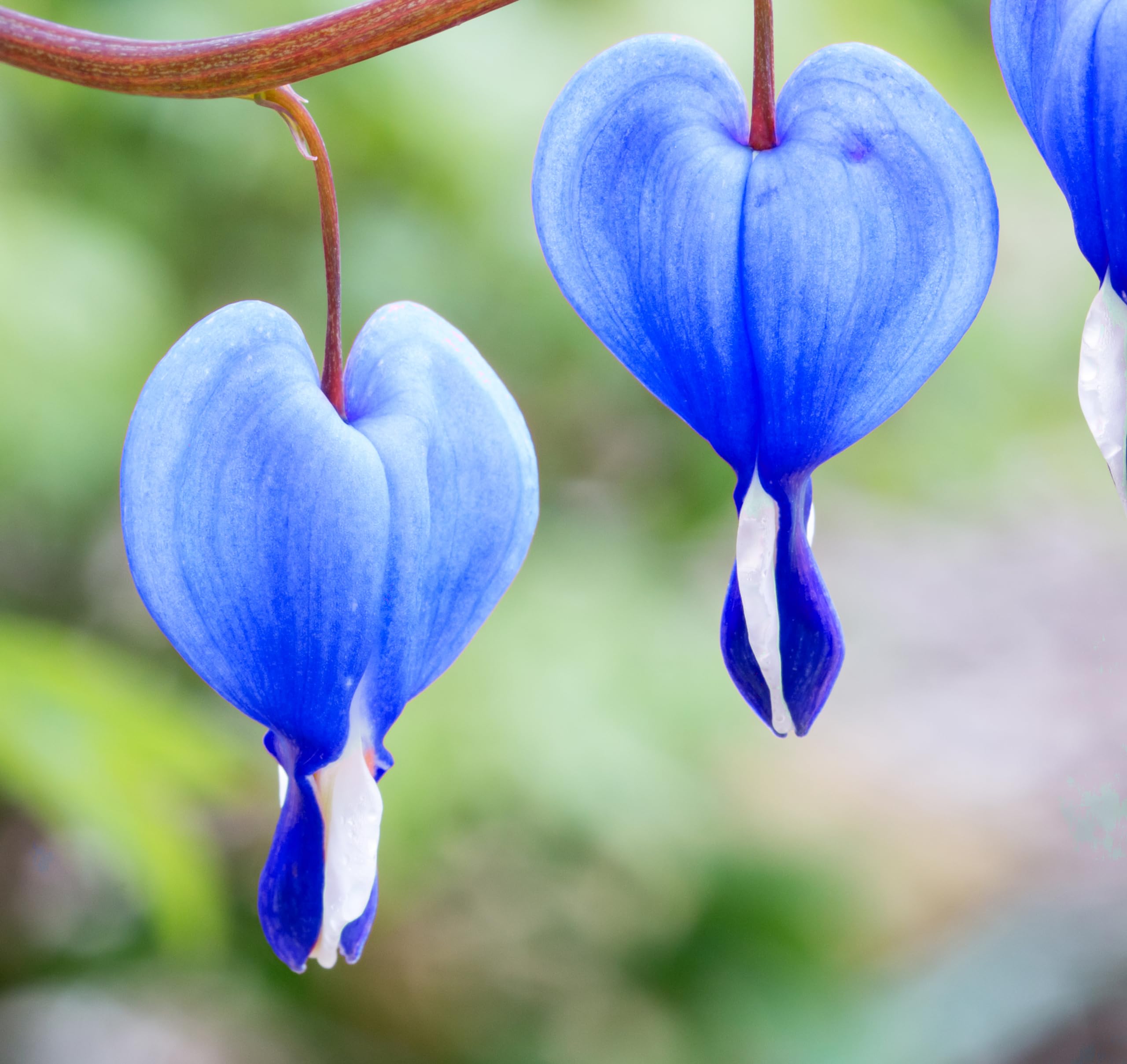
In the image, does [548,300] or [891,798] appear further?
[891,798]

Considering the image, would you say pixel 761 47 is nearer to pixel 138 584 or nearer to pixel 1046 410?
pixel 138 584

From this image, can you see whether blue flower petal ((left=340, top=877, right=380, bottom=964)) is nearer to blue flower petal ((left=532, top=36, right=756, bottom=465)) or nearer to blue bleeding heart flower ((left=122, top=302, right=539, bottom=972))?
blue bleeding heart flower ((left=122, top=302, right=539, bottom=972))

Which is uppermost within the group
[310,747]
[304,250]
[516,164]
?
[310,747]

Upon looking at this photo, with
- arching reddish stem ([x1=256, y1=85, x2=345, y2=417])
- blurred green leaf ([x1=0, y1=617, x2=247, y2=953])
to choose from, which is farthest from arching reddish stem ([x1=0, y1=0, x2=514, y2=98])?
blurred green leaf ([x1=0, y1=617, x2=247, y2=953])

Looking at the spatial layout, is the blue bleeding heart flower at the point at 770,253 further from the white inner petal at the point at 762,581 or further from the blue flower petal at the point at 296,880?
the blue flower petal at the point at 296,880

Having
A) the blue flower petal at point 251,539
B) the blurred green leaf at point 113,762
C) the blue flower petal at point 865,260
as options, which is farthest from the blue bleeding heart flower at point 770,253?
the blurred green leaf at point 113,762

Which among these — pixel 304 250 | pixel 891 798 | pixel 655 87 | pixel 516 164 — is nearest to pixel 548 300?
pixel 516 164
